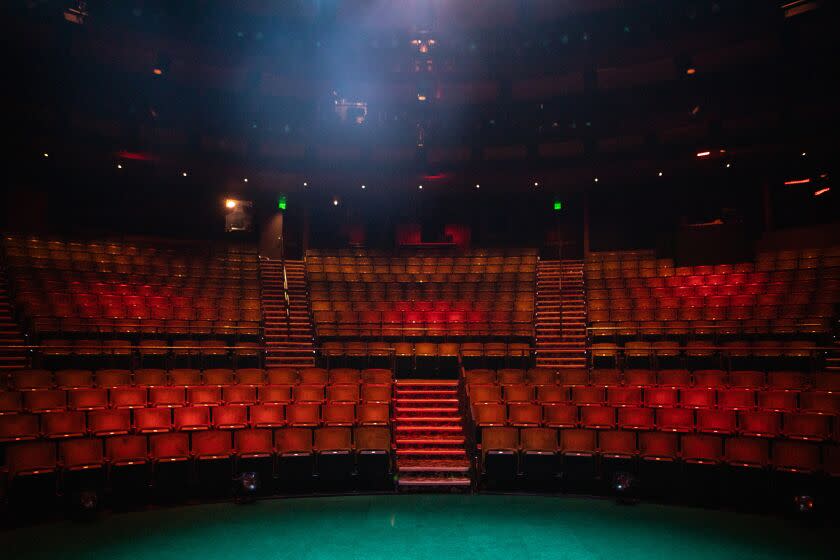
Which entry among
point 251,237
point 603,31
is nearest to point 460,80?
point 603,31

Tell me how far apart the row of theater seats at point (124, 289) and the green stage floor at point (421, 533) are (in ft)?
11.5

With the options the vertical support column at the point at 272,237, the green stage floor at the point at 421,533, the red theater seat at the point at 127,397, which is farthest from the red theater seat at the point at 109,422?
the vertical support column at the point at 272,237

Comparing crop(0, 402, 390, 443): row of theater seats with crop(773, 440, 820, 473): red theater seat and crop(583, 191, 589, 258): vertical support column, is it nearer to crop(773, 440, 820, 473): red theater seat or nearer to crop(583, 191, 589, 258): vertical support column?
crop(773, 440, 820, 473): red theater seat

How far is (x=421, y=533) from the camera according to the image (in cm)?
423

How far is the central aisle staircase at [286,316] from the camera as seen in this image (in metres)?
8.14

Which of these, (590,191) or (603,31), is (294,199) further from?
(603,31)

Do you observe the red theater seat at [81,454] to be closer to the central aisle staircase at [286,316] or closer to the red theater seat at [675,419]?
the central aisle staircase at [286,316]

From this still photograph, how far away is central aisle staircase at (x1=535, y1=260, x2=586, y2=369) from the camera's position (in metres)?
8.21

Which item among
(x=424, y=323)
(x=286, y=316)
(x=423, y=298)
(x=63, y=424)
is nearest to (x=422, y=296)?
(x=423, y=298)

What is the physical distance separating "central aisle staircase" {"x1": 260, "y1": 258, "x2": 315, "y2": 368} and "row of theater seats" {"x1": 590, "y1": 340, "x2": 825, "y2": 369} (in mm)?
3781

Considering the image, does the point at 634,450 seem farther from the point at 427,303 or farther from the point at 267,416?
the point at 427,303

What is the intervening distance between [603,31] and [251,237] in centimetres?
829

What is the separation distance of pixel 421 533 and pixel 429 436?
2.08 meters

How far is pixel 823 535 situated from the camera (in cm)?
415
